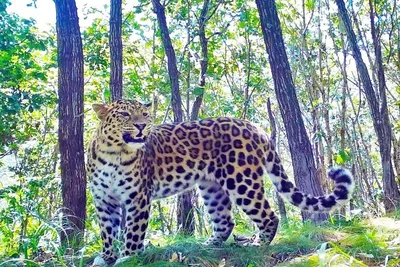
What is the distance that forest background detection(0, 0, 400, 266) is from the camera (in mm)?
5293

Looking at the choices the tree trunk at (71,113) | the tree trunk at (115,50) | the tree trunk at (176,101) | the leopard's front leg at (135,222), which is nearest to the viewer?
the leopard's front leg at (135,222)

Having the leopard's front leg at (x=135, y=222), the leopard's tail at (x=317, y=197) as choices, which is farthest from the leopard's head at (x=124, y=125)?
the leopard's tail at (x=317, y=197)

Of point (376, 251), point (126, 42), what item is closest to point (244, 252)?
point (376, 251)

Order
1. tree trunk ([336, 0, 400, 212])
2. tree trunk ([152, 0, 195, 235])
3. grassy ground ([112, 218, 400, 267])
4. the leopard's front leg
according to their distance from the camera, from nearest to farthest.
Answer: grassy ground ([112, 218, 400, 267]) → the leopard's front leg → tree trunk ([336, 0, 400, 212]) → tree trunk ([152, 0, 195, 235])

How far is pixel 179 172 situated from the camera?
6.13 meters

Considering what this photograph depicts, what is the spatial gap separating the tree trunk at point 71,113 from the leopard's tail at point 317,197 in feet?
8.10

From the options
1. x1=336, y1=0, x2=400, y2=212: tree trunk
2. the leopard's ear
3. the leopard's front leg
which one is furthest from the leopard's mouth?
x1=336, y1=0, x2=400, y2=212: tree trunk

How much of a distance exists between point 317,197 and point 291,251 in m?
0.91

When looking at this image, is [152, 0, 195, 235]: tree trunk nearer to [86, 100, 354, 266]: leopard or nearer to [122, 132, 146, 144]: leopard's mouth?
[86, 100, 354, 266]: leopard

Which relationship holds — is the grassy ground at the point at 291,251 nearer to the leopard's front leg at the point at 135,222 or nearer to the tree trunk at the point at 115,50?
the leopard's front leg at the point at 135,222

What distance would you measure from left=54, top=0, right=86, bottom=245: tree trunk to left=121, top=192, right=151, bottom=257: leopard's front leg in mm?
1262

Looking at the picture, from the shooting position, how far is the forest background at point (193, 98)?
5.29 m

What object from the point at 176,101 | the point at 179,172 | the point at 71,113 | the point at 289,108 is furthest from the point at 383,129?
the point at 71,113

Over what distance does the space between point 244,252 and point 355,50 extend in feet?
14.6
